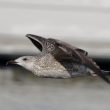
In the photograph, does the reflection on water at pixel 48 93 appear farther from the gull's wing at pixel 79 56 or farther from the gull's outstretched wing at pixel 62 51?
the gull's wing at pixel 79 56

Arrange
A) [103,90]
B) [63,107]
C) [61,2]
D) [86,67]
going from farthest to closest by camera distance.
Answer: [103,90] < [63,107] < [61,2] < [86,67]

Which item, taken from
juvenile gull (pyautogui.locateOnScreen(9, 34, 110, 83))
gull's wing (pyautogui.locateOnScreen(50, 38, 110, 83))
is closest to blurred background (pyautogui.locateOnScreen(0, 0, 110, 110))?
juvenile gull (pyautogui.locateOnScreen(9, 34, 110, 83))

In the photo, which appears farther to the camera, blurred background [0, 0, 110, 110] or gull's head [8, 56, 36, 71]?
blurred background [0, 0, 110, 110]

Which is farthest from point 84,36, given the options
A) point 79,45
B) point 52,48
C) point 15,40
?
point 52,48

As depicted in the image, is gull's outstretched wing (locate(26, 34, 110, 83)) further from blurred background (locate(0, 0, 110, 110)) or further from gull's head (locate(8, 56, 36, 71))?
blurred background (locate(0, 0, 110, 110))

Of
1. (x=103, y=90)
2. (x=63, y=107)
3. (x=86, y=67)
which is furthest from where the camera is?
(x=103, y=90)

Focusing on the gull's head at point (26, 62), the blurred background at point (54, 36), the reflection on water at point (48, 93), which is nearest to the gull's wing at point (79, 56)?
the gull's head at point (26, 62)

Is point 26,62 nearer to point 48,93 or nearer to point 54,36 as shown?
point 54,36

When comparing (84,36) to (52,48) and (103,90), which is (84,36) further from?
(52,48)
